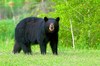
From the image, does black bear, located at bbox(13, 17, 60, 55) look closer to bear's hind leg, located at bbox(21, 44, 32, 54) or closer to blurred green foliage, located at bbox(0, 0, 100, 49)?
bear's hind leg, located at bbox(21, 44, 32, 54)

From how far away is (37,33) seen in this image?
1421 centimetres

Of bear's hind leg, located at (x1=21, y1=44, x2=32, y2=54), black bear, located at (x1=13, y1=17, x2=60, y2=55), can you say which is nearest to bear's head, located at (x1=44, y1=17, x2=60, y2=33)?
black bear, located at (x1=13, y1=17, x2=60, y2=55)

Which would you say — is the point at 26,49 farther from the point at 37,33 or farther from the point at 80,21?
the point at 80,21

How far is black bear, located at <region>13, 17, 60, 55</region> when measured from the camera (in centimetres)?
1379

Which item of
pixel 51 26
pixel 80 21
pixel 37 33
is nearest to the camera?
pixel 51 26

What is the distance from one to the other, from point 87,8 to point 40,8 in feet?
22.0

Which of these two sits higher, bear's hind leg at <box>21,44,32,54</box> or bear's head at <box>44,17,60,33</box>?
bear's head at <box>44,17,60,33</box>

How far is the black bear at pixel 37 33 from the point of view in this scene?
13791 millimetres

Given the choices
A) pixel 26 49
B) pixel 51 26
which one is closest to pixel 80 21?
pixel 26 49

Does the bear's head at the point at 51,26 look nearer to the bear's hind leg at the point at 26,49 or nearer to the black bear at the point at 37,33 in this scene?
the black bear at the point at 37,33

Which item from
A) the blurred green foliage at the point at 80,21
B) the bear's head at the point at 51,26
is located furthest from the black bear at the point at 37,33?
the blurred green foliage at the point at 80,21

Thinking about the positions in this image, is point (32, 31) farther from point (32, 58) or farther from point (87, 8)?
point (87, 8)

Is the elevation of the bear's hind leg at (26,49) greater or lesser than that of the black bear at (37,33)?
lesser

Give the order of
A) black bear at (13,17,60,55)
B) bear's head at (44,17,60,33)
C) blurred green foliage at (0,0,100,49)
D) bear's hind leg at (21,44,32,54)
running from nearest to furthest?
bear's head at (44,17,60,33) < black bear at (13,17,60,55) < bear's hind leg at (21,44,32,54) < blurred green foliage at (0,0,100,49)
